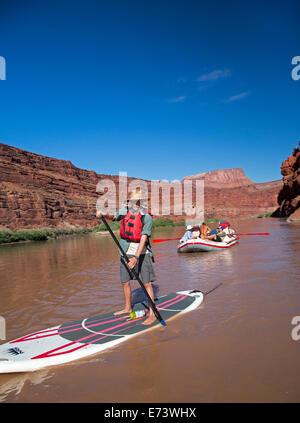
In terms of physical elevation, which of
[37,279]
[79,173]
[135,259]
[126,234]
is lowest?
[37,279]

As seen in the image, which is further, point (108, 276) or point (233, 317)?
point (108, 276)

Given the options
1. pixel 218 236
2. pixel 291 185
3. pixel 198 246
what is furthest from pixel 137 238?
pixel 291 185

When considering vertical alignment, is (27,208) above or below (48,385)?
above

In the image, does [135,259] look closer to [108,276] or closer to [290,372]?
[290,372]

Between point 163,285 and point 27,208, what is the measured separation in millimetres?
33437

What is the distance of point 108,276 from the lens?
8328 millimetres

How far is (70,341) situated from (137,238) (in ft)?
5.41

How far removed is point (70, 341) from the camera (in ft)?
11.7

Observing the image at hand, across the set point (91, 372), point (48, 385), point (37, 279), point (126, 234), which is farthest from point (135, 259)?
point (37, 279)

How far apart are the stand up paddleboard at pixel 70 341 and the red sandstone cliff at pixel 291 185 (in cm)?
4168

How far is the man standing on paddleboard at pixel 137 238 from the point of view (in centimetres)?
436

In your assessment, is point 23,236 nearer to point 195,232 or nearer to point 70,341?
point 195,232

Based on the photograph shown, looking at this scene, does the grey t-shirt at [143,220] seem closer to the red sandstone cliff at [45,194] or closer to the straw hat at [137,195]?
the straw hat at [137,195]

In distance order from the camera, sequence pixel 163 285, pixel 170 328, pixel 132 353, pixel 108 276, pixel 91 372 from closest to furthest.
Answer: pixel 91 372 → pixel 132 353 → pixel 170 328 → pixel 163 285 → pixel 108 276
